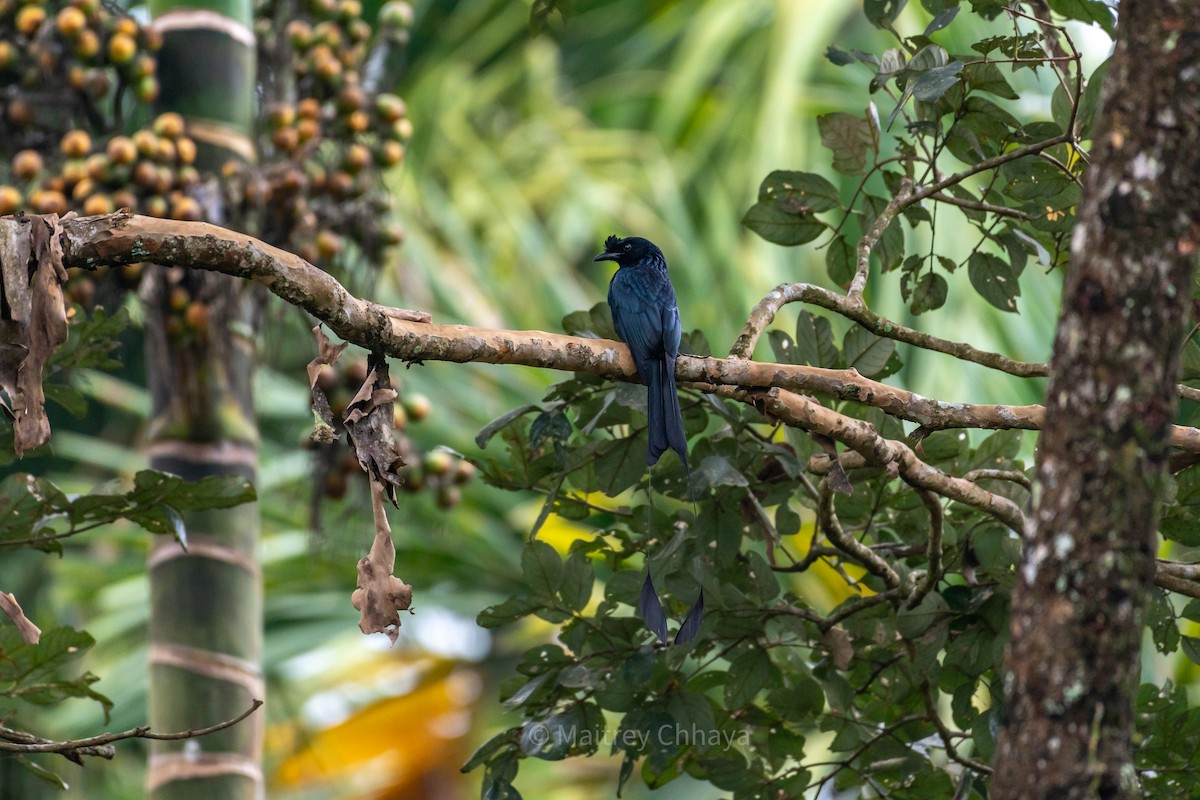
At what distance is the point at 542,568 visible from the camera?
2436 mm

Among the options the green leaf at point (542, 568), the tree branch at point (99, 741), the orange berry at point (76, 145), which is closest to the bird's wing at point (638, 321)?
the green leaf at point (542, 568)

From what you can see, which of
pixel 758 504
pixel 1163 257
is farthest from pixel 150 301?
pixel 1163 257

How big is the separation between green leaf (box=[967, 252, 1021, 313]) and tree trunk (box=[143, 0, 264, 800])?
1715 mm

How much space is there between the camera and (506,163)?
8164 millimetres

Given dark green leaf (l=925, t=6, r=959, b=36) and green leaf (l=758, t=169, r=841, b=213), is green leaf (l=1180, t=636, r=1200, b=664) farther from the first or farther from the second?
dark green leaf (l=925, t=6, r=959, b=36)

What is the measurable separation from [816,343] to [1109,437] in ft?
4.31

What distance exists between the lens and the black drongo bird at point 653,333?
95.8 inches

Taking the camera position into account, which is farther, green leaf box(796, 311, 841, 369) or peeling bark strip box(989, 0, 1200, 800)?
green leaf box(796, 311, 841, 369)

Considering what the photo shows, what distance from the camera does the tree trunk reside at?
9.66 ft

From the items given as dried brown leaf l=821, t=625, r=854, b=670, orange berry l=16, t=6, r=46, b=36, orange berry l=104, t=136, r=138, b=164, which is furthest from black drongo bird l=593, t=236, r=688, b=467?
orange berry l=16, t=6, r=46, b=36

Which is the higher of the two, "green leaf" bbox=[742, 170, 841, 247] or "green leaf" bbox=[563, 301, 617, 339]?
"green leaf" bbox=[742, 170, 841, 247]

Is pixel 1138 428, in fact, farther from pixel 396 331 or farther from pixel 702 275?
pixel 702 275

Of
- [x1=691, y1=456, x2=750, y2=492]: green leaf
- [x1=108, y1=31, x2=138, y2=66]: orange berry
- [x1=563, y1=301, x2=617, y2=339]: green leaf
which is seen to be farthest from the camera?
[x1=108, y1=31, x2=138, y2=66]: orange berry

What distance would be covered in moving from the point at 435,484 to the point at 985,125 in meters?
1.71
